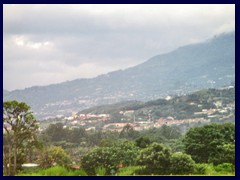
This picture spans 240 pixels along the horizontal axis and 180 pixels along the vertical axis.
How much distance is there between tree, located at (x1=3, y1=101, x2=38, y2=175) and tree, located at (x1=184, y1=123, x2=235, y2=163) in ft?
9.44

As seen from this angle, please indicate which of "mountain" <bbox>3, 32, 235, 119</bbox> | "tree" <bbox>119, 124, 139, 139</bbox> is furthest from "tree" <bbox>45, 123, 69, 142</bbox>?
"tree" <bbox>119, 124, 139, 139</bbox>

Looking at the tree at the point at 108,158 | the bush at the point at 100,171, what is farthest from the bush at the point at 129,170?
the bush at the point at 100,171

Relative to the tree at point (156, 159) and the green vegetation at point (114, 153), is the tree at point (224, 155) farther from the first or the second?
the tree at point (156, 159)

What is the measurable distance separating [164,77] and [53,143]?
3501 millimetres

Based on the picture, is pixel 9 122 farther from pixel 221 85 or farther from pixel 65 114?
pixel 221 85

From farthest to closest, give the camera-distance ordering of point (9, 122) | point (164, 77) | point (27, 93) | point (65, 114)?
point (164, 77) → point (65, 114) → point (27, 93) → point (9, 122)

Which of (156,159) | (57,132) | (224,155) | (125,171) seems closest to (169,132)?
(224,155)

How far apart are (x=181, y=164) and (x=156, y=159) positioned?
0.43 m

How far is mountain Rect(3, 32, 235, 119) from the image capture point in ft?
32.9

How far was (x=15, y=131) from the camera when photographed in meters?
8.85

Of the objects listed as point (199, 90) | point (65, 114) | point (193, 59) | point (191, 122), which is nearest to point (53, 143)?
point (65, 114)

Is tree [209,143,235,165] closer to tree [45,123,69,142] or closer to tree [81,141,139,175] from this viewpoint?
tree [81,141,139,175]

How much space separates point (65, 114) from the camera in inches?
406

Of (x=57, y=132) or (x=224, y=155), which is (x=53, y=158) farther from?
(x=224, y=155)
